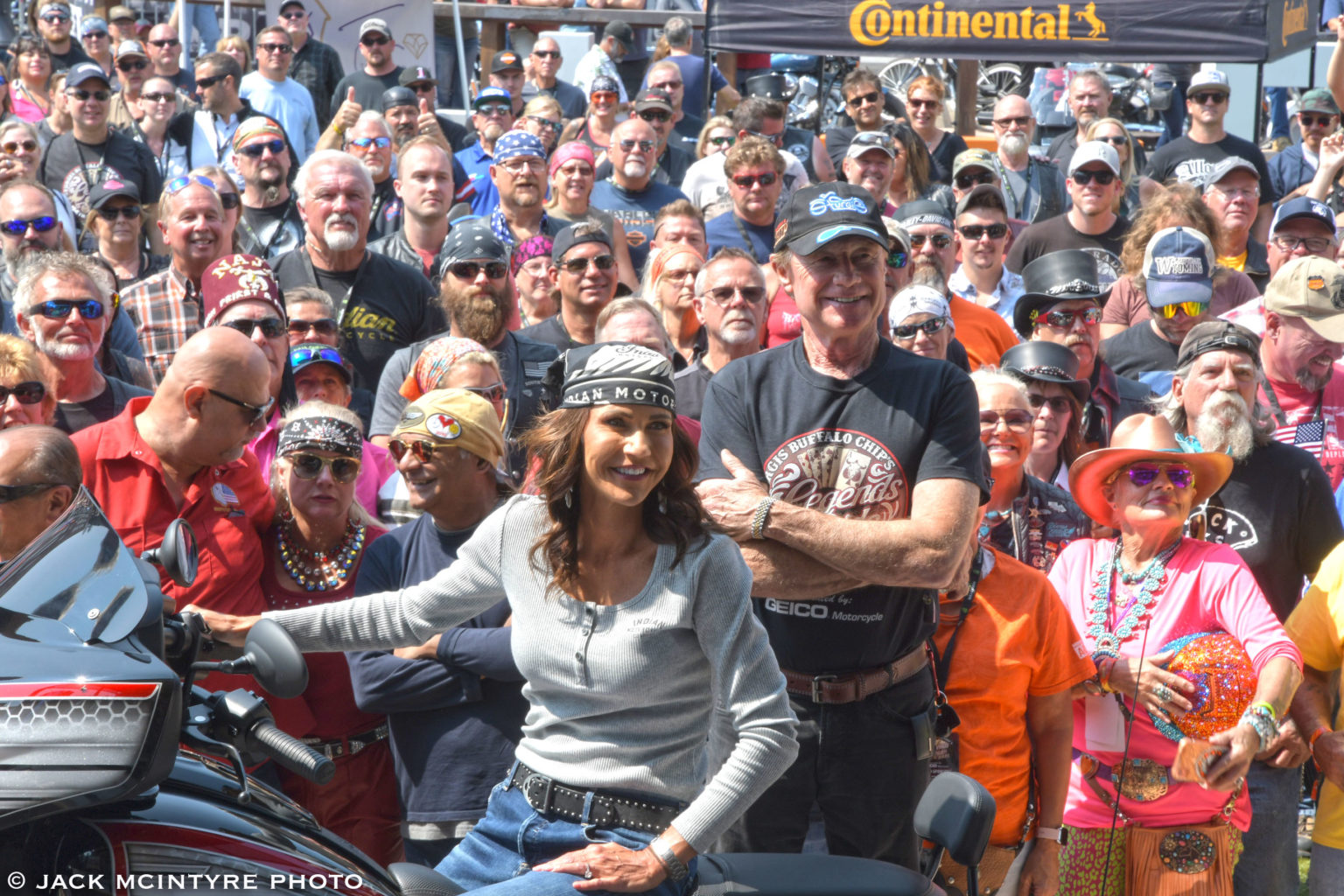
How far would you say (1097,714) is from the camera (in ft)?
15.4

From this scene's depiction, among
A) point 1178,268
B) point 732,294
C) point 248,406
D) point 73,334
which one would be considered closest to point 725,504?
point 248,406

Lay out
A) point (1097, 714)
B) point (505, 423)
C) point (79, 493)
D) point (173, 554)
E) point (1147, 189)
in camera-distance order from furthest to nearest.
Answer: point (1147, 189) < point (505, 423) < point (1097, 714) < point (79, 493) < point (173, 554)

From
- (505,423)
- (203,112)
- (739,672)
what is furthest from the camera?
(203,112)

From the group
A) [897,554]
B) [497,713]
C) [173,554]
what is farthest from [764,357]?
[173,554]

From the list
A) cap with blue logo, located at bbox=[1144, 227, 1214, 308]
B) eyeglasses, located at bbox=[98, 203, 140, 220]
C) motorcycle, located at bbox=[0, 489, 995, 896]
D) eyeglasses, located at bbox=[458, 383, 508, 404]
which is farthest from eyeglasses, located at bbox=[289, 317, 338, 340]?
cap with blue logo, located at bbox=[1144, 227, 1214, 308]

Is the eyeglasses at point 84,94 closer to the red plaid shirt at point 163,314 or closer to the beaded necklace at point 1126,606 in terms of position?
the red plaid shirt at point 163,314

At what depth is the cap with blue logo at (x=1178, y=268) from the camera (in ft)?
24.0

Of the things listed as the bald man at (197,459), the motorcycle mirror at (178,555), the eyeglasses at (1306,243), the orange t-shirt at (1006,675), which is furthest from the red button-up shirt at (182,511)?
the eyeglasses at (1306,243)

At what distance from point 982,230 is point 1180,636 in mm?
3941

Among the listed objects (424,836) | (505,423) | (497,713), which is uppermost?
(505,423)

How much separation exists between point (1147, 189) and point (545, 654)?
8.04m

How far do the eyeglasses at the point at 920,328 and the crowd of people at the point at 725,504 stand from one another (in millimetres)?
24

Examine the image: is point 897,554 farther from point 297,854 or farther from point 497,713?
point 297,854

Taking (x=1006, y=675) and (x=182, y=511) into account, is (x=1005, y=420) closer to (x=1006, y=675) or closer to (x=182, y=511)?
(x=1006, y=675)
